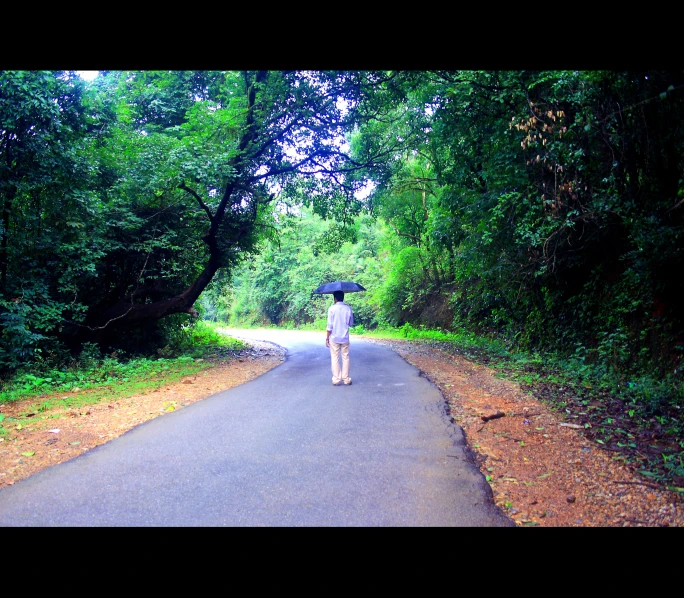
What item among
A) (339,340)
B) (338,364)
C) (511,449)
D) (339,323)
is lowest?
(511,449)

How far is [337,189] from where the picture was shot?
16.2 m

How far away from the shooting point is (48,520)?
10.5ft

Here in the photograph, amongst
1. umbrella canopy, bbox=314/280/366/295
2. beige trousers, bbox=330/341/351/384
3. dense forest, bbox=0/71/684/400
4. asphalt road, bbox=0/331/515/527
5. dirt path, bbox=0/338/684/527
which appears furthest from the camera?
umbrella canopy, bbox=314/280/366/295

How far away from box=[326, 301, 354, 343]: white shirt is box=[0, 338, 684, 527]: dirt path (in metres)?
2.06

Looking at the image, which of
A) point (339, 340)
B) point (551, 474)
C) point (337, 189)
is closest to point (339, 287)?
point (339, 340)

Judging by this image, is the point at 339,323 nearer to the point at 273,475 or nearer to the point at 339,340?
the point at 339,340

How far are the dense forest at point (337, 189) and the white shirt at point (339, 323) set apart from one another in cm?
380

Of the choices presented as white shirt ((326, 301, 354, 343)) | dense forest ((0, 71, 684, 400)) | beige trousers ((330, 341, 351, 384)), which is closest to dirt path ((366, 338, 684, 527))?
beige trousers ((330, 341, 351, 384))

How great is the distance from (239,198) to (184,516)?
12.7 m

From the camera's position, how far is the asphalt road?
3.25 meters

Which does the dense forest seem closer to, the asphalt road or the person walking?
the person walking

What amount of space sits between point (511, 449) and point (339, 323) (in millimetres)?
4472

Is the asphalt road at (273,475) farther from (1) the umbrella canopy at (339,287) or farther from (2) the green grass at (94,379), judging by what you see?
(1) the umbrella canopy at (339,287)
